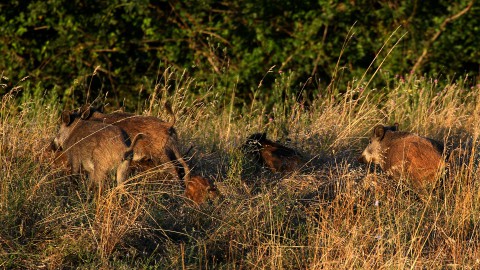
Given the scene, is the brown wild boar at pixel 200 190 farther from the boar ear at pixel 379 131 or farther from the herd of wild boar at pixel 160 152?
the boar ear at pixel 379 131

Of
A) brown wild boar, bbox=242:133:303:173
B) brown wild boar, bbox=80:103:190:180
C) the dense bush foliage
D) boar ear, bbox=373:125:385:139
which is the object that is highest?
brown wild boar, bbox=80:103:190:180

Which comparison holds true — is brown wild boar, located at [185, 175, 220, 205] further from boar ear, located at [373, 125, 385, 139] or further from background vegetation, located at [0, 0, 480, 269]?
boar ear, located at [373, 125, 385, 139]

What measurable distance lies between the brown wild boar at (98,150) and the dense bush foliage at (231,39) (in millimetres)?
6511

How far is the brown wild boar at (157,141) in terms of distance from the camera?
732cm

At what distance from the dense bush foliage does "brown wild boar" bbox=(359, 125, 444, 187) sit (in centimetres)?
585

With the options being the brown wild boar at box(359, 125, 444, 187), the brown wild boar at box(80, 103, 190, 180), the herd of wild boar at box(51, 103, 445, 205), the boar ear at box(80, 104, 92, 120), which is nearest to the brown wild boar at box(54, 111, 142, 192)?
the herd of wild boar at box(51, 103, 445, 205)

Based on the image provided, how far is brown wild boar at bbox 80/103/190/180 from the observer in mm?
7324

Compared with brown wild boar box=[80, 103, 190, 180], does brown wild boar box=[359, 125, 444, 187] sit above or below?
below

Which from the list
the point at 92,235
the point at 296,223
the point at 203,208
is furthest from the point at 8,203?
the point at 296,223

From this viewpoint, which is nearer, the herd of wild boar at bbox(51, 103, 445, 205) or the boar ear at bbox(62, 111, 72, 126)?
the herd of wild boar at bbox(51, 103, 445, 205)

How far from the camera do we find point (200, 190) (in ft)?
22.4

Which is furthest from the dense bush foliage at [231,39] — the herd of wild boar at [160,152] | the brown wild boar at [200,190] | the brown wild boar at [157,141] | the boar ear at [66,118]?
the brown wild boar at [200,190]

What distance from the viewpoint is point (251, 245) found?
587 cm

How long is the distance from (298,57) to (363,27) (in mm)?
1232
